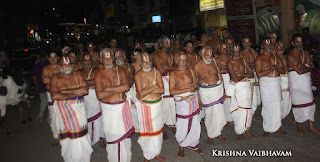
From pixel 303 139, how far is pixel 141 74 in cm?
354

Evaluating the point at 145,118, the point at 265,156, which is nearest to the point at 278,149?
the point at 265,156

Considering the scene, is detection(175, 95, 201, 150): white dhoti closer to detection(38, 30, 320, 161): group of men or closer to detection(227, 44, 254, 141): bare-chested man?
detection(38, 30, 320, 161): group of men

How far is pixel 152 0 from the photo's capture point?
34406 millimetres

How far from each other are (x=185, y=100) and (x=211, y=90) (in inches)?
27.5

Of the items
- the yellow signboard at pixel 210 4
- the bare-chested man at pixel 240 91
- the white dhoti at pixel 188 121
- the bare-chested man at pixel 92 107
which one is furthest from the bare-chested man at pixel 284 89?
the yellow signboard at pixel 210 4

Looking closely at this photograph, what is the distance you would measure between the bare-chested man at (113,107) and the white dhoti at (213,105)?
1.69 metres

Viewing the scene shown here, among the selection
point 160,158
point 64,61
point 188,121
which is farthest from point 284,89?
point 64,61

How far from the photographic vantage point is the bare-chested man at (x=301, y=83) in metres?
5.71

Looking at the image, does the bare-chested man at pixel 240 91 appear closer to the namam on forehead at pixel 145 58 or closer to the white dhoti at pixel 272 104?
the white dhoti at pixel 272 104

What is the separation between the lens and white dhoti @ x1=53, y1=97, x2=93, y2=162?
15.5 feet

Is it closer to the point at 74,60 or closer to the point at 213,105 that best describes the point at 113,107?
the point at 213,105

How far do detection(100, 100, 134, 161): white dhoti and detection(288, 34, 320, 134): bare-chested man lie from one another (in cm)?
363

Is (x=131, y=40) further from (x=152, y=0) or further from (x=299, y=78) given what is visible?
(x=299, y=78)

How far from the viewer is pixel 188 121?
200 inches
